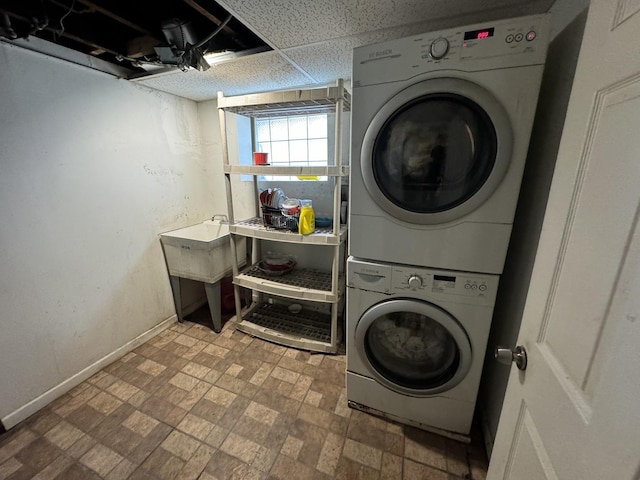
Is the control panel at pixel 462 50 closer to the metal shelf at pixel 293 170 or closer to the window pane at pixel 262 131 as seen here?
the metal shelf at pixel 293 170

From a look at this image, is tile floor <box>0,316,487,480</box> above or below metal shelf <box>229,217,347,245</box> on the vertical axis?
below

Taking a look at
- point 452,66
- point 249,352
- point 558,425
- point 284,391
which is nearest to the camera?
point 558,425

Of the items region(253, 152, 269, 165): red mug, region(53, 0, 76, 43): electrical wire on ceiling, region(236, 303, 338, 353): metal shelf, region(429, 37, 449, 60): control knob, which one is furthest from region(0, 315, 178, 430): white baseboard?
region(429, 37, 449, 60): control knob

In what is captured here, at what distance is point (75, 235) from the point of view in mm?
1524

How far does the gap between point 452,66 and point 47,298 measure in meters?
2.29

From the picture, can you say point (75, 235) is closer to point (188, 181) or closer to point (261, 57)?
point (188, 181)

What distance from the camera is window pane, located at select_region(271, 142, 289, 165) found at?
2217mm

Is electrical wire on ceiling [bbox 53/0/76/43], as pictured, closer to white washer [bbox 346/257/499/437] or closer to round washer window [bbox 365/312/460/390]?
white washer [bbox 346/257/499/437]

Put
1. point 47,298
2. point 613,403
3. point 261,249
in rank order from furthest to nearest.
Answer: point 261,249 → point 47,298 → point 613,403

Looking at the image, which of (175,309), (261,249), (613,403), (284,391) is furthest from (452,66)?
(175,309)

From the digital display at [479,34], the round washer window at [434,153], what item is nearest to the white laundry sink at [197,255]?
the round washer window at [434,153]

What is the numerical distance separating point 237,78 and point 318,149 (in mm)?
754

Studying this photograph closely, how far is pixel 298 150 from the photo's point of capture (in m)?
2.18

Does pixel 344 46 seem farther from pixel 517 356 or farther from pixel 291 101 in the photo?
pixel 517 356
